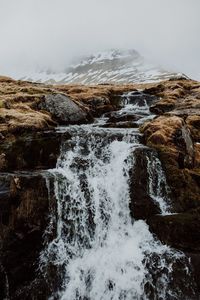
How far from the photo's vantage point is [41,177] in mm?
22719

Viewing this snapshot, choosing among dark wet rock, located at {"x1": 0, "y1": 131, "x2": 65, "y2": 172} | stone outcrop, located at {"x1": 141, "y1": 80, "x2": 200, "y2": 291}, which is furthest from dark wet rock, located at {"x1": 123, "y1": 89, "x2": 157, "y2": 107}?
dark wet rock, located at {"x1": 0, "y1": 131, "x2": 65, "y2": 172}

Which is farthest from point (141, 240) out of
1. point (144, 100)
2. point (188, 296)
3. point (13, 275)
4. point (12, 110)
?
point (144, 100)

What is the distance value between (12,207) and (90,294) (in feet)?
22.8

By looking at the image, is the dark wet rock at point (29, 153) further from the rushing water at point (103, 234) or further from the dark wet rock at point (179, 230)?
the dark wet rock at point (179, 230)

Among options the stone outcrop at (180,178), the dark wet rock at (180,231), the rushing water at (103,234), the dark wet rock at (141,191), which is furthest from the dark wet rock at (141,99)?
the dark wet rock at (180,231)

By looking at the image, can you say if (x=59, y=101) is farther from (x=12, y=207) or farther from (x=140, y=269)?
(x=140, y=269)

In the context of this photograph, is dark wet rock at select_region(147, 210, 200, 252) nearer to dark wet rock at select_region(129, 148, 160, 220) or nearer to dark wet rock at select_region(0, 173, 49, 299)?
dark wet rock at select_region(129, 148, 160, 220)

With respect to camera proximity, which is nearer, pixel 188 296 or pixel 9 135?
pixel 188 296

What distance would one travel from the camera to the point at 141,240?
72.4 ft

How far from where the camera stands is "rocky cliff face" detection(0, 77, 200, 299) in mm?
20328

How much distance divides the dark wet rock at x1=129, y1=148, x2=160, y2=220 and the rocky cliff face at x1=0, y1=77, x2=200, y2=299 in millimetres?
75

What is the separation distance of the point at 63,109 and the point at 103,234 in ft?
62.0

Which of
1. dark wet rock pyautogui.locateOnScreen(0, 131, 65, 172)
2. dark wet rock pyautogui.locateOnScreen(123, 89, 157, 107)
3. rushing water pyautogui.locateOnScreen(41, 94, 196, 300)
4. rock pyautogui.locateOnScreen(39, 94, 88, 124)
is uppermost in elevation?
dark wet rock pyautogui.locateOnScreen(123, 89, 157, 107)

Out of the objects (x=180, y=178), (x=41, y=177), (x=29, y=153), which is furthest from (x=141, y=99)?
(x=41, y=177)
